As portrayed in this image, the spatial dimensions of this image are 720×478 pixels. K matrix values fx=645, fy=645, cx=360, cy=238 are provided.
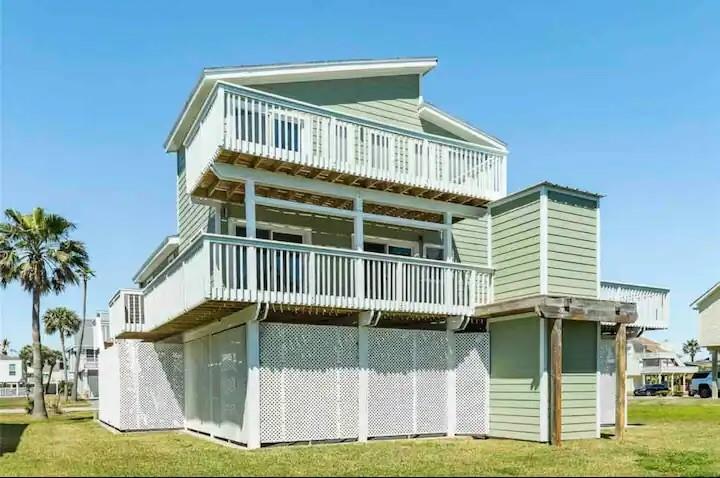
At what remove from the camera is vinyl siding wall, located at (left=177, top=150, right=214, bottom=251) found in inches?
643

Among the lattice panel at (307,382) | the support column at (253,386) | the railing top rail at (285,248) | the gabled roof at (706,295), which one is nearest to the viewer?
the railing top rail at (285,248)

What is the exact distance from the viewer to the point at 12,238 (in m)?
26.7

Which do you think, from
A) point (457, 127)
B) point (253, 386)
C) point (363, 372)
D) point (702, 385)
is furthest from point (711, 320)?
point (253, 386)

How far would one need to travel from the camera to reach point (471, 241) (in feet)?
59.6

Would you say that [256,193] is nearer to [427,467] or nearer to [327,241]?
[327,241]

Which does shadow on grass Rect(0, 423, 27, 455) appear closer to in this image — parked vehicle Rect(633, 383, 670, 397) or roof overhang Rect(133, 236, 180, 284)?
roof overhang Rect(133, 236, 180, 284)

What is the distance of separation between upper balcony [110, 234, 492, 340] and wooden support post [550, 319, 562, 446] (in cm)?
218

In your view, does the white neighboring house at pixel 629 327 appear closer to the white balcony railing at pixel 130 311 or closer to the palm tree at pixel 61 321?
the white balcony railing at pixel 130 311

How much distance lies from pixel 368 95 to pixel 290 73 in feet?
7.55

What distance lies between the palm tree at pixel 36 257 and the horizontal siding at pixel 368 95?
16464 millimetres

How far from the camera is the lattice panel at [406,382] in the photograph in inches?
531

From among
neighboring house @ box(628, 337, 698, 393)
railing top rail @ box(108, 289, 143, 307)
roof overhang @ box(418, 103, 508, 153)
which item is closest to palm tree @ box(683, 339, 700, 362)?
neighboring house @ box(628, 337, 698, 393)

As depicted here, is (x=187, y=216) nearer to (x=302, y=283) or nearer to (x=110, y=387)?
(x=110, y=387)

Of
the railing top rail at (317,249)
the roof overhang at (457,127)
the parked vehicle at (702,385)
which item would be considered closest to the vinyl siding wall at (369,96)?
the roof overhang at (457,127)
